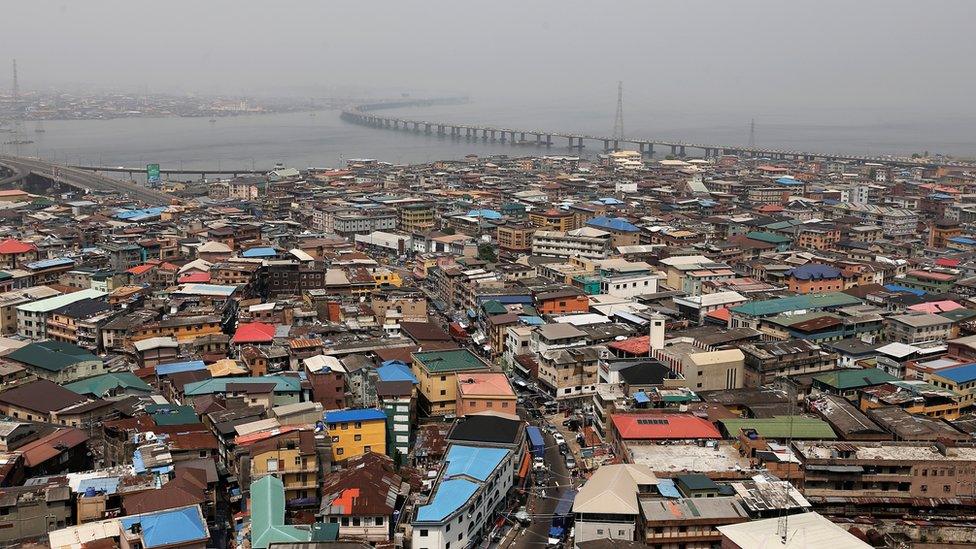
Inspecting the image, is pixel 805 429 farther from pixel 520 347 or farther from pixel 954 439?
pixel 520 347

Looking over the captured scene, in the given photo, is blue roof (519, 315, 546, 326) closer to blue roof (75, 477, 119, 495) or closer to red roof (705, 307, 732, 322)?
red roof (705, 307, 732, 322)

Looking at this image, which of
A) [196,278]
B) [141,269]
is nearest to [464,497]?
[196,278]

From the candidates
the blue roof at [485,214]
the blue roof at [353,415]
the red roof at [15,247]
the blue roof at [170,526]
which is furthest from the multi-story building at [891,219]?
the red roof at [15,247]

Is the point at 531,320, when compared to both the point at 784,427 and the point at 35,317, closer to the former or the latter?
the point at 784,427

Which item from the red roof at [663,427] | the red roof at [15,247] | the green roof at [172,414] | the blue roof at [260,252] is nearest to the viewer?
the red roof at [663,427]

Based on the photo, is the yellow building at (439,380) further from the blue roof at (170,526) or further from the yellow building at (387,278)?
the yellow building at (387,278)

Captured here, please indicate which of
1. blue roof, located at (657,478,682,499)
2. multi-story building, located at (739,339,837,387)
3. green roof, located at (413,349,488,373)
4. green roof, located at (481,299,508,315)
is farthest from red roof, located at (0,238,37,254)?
blue roof, located at (657,478,682,499)
